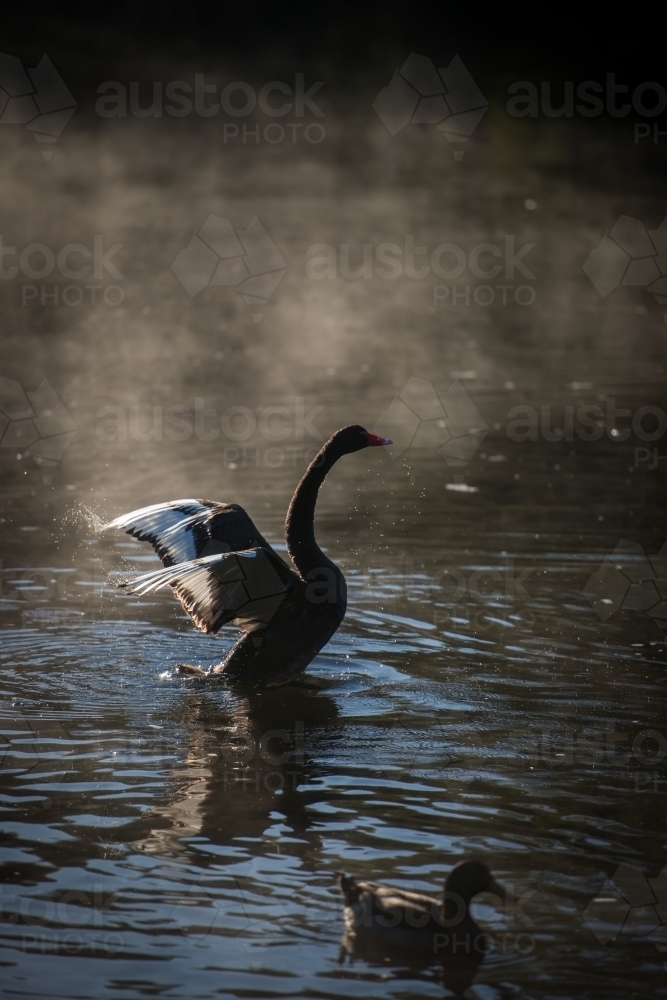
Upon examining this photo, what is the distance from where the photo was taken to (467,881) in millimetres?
5043

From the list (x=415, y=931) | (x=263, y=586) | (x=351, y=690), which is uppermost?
(x=263, y=586)

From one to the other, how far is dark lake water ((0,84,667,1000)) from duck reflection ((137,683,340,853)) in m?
0.02

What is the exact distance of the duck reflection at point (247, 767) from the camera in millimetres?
6141

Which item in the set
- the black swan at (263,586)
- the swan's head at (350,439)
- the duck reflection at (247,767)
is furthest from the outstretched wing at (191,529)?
the duck reflection at (247,767)

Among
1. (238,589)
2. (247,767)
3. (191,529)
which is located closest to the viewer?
(247,767)

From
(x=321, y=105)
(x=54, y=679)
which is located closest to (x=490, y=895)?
(x=54, y=679)

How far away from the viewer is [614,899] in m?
5.43

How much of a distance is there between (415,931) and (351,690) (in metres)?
3.45

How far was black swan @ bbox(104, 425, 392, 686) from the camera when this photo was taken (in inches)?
320

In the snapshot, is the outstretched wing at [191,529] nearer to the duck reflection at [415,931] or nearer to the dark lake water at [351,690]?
the dark lake water at [351,690]

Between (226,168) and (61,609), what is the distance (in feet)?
Answer: 102

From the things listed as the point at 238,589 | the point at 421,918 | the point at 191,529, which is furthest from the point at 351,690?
the point at 421,918

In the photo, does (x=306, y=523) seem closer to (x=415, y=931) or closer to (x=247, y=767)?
(x=247, y=767)

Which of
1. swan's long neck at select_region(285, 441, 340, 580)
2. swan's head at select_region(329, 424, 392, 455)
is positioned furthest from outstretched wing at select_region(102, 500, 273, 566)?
swan's head at select_region(329, 424, 392, 455)
